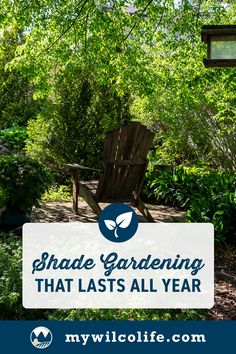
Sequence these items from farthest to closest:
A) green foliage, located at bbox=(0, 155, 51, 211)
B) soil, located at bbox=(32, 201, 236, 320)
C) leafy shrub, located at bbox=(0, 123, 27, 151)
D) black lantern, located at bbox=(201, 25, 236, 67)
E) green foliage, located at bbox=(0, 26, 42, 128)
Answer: green foliage, located at bbox=(0, 26, 42, 128)
leafy shrub, located at bbox=(0, 123, 27, 151)
green foliage, located at bbox=(0, 155, 51, 211)
black lantern, located at bbox=(201, 25, 236, 67)
soil, located at bbox=(32, 201, 236, 320)

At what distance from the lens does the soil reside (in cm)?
388

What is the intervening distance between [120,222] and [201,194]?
2747 mm

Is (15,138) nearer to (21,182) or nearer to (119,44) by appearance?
(119,44)

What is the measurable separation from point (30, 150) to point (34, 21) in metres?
2.65

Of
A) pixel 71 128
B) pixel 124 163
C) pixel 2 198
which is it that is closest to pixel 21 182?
pixel 2 198

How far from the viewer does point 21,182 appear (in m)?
5.64

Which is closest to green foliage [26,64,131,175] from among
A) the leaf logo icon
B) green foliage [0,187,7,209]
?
green foliage [0,187,7,209]

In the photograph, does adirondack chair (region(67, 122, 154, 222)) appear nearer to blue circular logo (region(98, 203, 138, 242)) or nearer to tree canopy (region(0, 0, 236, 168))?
tree canopy (region(0, 0, 236, 168))

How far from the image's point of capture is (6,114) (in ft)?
45.3

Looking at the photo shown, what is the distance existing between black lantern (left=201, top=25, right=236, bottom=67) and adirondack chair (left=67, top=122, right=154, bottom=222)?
1.88m

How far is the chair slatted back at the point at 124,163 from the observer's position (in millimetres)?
6000

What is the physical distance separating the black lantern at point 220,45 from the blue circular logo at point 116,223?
127 centimetres

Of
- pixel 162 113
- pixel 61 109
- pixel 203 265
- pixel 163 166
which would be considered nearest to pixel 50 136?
pixel 61 109

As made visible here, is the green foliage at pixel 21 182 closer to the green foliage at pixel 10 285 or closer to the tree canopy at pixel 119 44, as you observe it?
the green foliage at pixel 10 285
